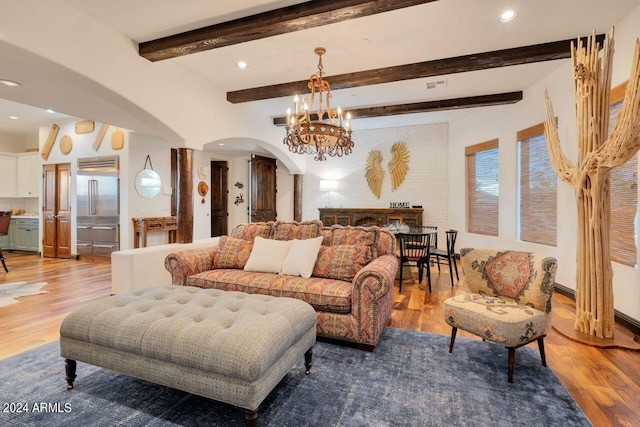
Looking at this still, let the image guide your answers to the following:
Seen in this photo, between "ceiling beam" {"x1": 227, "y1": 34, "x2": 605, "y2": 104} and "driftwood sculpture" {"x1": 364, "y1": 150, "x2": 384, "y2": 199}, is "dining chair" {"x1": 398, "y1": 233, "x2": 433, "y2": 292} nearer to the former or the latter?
"ceiling beam" {"x1": 227, "y1": 34, "x2": 605, "y2": 104}

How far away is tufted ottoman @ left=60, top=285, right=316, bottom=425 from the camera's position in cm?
151

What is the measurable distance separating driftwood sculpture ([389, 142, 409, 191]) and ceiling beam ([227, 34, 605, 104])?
317 cm

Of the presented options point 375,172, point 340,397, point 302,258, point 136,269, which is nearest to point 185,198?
point 136,269

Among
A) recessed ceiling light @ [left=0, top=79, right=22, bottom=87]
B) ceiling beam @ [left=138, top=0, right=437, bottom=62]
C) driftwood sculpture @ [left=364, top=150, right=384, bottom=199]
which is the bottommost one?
driftwood sculpture @ [left=364, top=150, right=384, bottom=199]

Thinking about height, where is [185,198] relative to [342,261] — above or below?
above

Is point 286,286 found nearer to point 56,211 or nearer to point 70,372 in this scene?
point 70,372

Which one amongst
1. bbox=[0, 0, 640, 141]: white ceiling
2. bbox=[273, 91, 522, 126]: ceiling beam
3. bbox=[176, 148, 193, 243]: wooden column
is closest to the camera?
bbox=[0, 0, 640, 141]: white ceiling

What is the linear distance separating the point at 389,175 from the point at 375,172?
333mm

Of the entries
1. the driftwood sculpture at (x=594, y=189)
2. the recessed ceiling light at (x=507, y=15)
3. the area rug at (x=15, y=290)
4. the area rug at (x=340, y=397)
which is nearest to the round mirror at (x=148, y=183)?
the area rug at (x=15, y=290)

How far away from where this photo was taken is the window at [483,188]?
567 centimetres

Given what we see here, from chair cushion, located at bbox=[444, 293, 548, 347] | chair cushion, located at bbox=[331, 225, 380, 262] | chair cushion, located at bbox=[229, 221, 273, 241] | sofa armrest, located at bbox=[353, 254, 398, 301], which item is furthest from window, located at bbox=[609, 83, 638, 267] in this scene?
chair cushion, located at bbox=[229, 221, 273, 241]

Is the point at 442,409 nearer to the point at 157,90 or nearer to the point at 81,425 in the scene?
the point at 81,425

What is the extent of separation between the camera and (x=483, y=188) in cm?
594

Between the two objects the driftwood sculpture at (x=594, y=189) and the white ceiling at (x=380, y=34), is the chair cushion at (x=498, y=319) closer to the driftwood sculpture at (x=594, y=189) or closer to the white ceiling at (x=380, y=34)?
the driftwood sculpture at (x=594, y=189)
